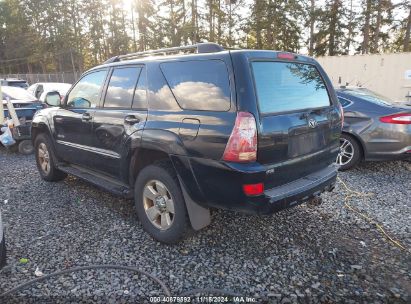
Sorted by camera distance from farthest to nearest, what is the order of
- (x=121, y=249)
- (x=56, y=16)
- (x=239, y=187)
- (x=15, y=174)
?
(x=56, y=16) < (x=15, y=174) < (x=121, y=249) < (x=239, y=187)

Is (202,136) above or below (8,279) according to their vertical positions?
above

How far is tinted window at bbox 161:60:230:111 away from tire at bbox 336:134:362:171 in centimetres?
368

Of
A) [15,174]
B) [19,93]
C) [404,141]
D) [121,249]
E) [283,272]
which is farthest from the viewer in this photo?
[19,93]

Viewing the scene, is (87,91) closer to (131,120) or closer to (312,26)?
(131,120)

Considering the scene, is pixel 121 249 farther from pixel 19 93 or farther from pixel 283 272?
pixel 19 93

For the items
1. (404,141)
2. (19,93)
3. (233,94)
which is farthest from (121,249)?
(19,93)

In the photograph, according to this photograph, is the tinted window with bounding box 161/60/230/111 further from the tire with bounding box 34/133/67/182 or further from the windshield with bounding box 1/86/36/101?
the windshield with bounding box 1/86/36/101

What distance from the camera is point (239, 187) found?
2727mm

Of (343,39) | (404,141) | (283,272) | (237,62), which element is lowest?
(283,272)

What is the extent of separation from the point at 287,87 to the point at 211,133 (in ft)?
3.06

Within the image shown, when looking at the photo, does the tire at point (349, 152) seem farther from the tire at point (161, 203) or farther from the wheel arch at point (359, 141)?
the tire at point (161, 203)

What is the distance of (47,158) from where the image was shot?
5.35 m

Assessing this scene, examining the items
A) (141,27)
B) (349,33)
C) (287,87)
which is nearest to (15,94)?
(287,87)

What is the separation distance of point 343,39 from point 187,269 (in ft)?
108
